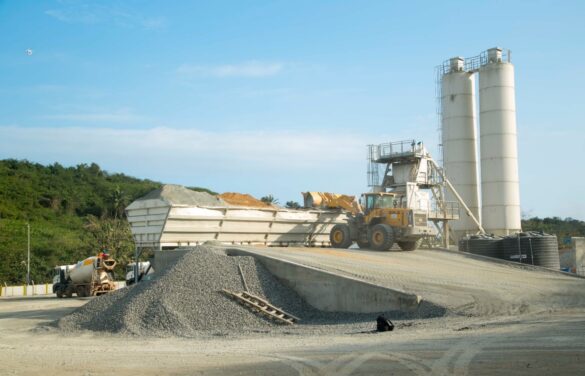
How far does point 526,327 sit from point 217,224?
11990 mm

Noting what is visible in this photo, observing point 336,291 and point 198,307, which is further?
point 336,291

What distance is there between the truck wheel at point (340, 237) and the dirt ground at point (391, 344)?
5890mm

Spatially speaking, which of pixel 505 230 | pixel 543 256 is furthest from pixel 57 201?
pixel 543 256

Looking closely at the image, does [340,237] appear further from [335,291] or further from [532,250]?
[335,291]

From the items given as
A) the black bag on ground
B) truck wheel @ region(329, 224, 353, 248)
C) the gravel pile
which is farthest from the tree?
the black bag on ground

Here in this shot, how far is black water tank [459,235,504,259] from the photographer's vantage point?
27922mm

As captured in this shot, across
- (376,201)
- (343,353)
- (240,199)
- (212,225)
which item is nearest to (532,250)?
(376,201)

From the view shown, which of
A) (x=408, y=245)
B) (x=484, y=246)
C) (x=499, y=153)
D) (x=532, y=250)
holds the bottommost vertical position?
(x=532, y=250)

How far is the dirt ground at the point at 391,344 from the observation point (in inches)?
→ 364

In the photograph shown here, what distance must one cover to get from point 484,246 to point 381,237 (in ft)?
20.0

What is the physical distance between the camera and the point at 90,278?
3133cm

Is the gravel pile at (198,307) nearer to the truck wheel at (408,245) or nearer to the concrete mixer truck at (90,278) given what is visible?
the truck wheel at (408,245)

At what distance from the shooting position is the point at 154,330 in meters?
14.9

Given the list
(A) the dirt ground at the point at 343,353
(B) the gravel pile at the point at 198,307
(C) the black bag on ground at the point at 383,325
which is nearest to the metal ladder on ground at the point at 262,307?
(B) the gravel pile at the point at 198,307
